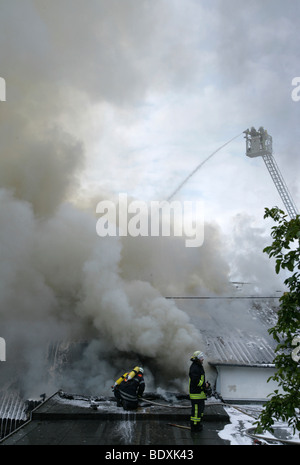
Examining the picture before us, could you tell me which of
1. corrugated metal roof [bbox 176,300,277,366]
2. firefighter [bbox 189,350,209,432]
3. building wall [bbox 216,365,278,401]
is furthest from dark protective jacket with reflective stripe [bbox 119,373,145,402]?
building wall [bbox 216,365,278,401]

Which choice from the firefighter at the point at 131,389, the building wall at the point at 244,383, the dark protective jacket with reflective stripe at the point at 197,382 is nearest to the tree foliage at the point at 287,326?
the dark protective jacket with reflective stripe at the point at 197,382

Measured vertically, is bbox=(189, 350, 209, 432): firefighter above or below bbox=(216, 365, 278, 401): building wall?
above

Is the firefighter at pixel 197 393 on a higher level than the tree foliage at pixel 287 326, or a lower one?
lower

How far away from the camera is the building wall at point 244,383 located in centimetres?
1189

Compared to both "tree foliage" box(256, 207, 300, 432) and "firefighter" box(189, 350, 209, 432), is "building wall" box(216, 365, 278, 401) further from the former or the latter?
"tree foliage" box(256, 207, 300, 432)

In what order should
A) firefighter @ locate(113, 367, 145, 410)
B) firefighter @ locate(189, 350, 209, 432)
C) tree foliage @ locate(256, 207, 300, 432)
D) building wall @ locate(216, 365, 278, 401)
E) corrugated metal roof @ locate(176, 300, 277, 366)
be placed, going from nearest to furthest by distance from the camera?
tree foliage @ locate(256, 207, 300, 432) → firefighter @ locate(189, 350, 209, 432) → firefighter @ locate(113, 367, 145, 410) → building wall @ locate(216, 365, 278, 401) → corrugated metal roof @ locate(176, 300, 277, 366)

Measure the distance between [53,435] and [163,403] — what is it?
343 centimetres

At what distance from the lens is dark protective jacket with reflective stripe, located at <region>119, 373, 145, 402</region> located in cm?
834

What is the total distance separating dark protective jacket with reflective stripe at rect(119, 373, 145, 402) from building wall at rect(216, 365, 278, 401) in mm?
4603

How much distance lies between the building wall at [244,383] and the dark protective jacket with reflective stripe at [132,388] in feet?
15.1

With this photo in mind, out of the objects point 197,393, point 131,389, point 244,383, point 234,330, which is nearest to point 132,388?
point 131,389

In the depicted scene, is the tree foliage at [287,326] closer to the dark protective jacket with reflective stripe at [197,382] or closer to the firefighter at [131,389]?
the dark protective jacket with reflective stripe at [197,382]
